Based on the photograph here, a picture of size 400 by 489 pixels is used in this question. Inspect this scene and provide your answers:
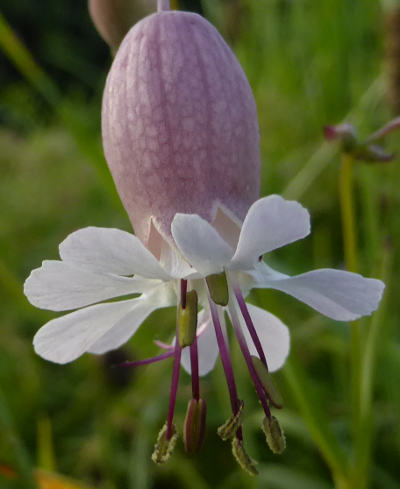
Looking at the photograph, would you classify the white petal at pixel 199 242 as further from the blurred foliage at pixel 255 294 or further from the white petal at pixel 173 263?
the blurred foliage at pixel 255 294

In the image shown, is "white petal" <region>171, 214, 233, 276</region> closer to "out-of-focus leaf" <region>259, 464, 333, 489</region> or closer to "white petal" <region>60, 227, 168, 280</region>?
"white petal" <region>60, 227, 168, 280</region>

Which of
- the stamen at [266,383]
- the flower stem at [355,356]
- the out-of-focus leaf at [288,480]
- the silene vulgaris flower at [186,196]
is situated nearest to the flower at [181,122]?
the silene vulgaris flower at [186,196]

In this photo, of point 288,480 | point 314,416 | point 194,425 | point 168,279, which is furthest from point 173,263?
point 288,480

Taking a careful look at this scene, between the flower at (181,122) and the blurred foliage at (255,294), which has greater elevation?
the flower at (181,122)

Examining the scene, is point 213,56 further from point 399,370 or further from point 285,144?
point 285,144

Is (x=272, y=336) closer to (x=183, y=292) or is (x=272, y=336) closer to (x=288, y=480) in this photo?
(x=183, y=292)

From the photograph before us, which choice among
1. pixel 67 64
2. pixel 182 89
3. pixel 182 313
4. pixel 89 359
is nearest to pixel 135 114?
pixel 182 89
